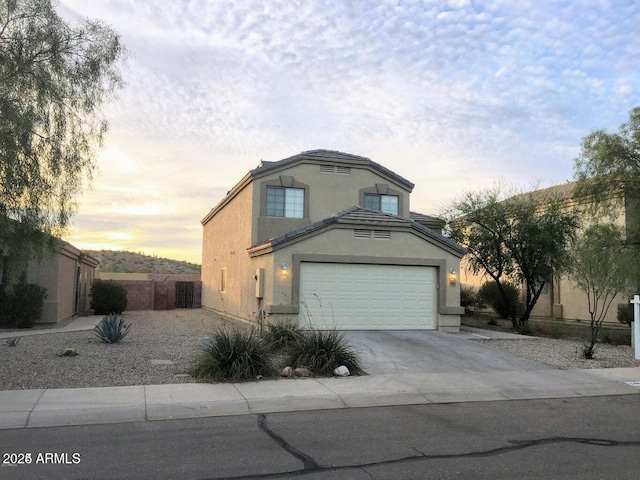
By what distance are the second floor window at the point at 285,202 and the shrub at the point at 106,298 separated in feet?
34.5

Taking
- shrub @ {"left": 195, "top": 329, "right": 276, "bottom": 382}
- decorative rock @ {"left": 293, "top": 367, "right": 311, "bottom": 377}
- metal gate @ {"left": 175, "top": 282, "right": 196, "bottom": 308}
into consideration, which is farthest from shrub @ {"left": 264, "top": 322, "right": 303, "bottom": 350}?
metal gate @ {"left": 175, "top": 282, "right": 196, "bottom": 308}

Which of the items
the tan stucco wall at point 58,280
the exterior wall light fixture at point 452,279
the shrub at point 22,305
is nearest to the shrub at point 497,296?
the exterior wall light fixture at point 452,279

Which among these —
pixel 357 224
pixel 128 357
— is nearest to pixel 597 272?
pixel 357 224

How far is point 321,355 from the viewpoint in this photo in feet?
37.4

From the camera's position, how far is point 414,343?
15164mm

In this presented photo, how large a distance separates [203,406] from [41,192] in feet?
18.9

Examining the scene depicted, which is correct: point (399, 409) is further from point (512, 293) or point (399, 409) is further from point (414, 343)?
point (512, 293)

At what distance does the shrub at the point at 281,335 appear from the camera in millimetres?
13180

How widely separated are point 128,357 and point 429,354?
23.5 feet

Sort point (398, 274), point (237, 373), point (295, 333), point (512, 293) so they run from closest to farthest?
point (237, 373)
point (295, 333)
point (398, 274)
point (512, 293)

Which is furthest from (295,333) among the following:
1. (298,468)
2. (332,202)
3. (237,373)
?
(332,202)

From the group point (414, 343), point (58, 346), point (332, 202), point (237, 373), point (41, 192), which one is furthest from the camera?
point (332, 202)

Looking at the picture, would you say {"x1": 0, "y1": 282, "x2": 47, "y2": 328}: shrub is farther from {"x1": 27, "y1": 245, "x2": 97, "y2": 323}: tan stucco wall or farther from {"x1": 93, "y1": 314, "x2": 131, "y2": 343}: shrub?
{"x1": 93, "y1": 314, "x2": 131, "y2": 343}: shrub

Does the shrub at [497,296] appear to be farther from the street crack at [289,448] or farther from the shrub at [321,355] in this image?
the street crack at [289,448]
